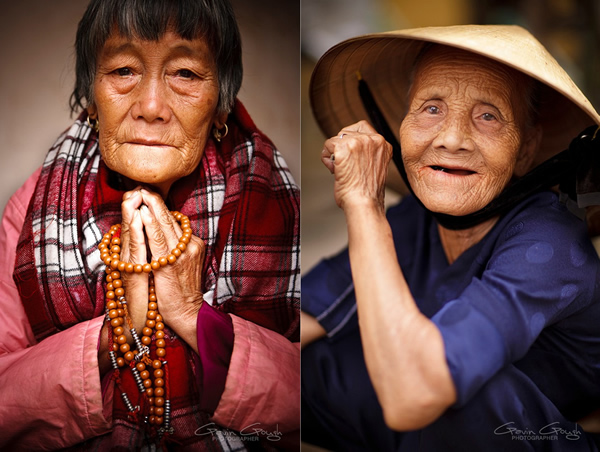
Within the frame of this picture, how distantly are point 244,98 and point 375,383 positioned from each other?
0.84 m

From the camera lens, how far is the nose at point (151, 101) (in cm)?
153

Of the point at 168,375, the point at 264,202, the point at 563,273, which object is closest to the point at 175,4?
the point at 264,202

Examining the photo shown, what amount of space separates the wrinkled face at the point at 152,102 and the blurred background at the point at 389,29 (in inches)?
12.5

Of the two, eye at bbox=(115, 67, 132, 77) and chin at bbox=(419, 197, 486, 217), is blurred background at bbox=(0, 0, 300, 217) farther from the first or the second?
chin at bbox=(419, 197, 486, 217)

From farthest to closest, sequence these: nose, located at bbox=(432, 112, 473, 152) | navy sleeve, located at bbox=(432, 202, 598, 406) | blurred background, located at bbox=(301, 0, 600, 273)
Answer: blurred background, located at bbox=(301, 0, 600, 273), nose, located at bbox=(432, 112, 473, 152), navy sleeve, located at bbox=(432, 202, 598, 406)

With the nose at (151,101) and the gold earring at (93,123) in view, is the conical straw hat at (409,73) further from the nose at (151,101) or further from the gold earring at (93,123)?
the gold earring at (93,123)

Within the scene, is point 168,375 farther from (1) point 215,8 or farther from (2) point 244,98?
(1) point 215,8

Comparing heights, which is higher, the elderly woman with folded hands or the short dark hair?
the short dark hair

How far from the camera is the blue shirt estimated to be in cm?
138

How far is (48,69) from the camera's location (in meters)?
1.65

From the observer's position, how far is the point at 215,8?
1567 millimetres

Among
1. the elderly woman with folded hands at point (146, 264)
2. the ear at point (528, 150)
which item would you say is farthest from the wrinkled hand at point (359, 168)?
the ear at point (528, 150)

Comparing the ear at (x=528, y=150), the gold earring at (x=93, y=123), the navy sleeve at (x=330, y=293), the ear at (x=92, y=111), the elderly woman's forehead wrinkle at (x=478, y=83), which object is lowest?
the navy sleeve at (x=330, y=293)

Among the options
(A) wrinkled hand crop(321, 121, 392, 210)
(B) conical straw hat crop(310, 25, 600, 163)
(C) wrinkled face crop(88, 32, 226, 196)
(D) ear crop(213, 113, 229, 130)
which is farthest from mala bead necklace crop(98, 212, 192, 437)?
(B) conical straw hat crop(310, 25, 600, 163)
